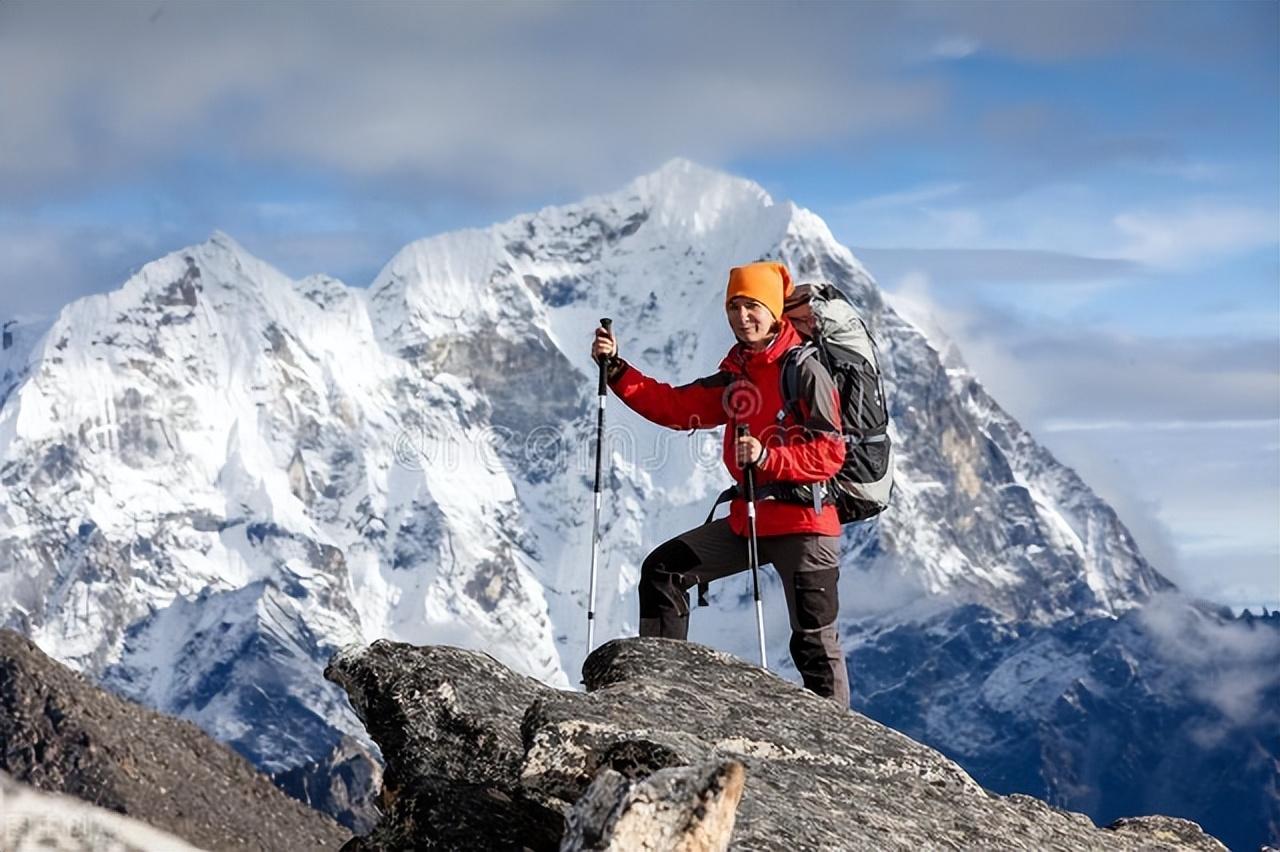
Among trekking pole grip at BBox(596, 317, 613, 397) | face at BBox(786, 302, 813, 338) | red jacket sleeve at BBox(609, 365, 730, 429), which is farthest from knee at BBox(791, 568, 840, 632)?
trekking pole grip at BBox(596, 317, 613, 397)

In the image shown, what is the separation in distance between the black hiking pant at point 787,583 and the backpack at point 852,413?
340 mm

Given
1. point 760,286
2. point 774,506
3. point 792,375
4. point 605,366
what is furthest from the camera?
point 605,366

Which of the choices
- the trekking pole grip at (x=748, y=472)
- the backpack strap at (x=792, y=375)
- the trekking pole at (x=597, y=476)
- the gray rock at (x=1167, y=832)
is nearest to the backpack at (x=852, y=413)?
the backpack strap at (x=792, y=375)

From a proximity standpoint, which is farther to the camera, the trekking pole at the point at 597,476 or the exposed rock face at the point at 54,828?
the exposed rock face at the point at 54,828

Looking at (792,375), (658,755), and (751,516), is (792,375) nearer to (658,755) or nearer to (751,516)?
(751,516)

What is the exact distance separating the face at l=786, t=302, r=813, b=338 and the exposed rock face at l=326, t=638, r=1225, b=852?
108 inches

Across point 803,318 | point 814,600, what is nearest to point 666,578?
point 814,600

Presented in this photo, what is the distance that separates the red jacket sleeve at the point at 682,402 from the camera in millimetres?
16547

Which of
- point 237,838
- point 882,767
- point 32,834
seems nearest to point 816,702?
point 882,767

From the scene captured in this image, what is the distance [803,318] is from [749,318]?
0.48m

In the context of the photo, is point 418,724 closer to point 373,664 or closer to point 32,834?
point 373,664

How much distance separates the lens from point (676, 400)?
1670cm

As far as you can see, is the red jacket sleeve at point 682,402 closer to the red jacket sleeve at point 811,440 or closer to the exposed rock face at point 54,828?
the red jacket sleeve at point 811,440

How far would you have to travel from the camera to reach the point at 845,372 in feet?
52.8
